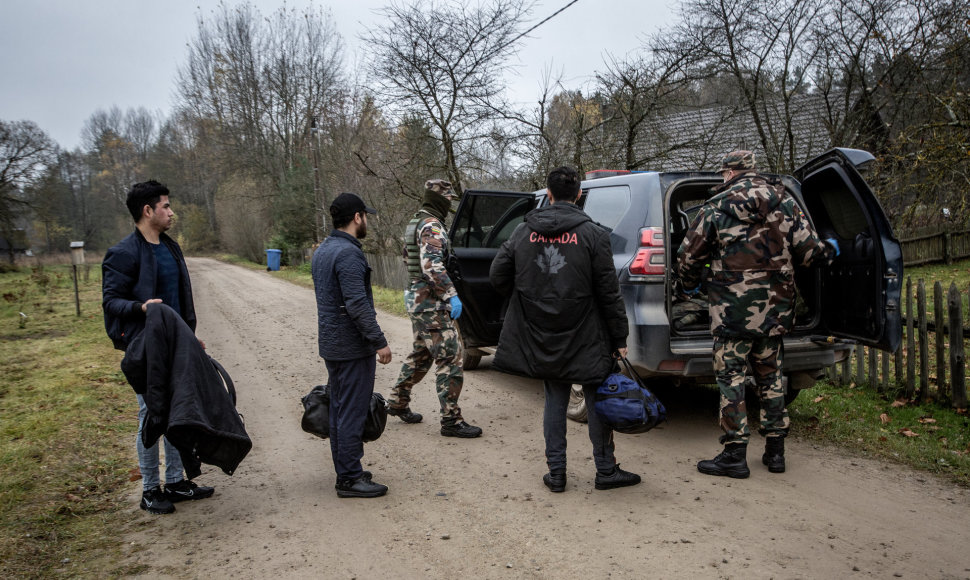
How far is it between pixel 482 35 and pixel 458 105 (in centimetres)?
143

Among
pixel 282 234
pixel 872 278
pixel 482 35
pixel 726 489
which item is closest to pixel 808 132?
pixel 482 35

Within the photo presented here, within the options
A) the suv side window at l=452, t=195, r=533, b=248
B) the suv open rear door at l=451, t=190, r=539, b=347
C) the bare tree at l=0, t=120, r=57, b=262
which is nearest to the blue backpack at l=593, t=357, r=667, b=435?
the suv open rear door at l=451, t=190, r=539, b=347

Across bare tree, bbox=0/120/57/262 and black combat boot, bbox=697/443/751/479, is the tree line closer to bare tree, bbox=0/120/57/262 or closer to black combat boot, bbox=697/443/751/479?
black combat boot, bbox=697/443/751/479

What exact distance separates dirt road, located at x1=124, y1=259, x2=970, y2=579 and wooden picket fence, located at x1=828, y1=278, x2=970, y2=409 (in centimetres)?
164

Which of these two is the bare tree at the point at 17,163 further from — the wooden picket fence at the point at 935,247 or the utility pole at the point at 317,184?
the wooden picket fence at the point at 935,247

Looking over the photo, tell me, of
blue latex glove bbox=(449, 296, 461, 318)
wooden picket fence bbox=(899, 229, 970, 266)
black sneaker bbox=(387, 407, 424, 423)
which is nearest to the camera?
blue latex glove bbox=(449, 296, 461, 318)

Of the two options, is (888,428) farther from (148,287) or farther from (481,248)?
(148,287)

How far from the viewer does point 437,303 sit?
5.10 metres

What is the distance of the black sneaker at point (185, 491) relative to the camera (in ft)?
12.8

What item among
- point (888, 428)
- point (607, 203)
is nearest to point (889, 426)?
point (888, 428)

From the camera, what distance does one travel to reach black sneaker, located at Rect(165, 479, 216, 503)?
12.8 feet

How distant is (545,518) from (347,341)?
1573mm

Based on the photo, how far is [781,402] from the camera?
405 cm

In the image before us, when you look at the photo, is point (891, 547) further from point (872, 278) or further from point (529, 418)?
point (529, 418)
